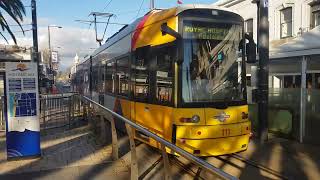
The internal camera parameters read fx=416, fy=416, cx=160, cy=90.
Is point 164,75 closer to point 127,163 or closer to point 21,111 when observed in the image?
point 127,163

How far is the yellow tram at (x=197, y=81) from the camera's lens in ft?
26.1

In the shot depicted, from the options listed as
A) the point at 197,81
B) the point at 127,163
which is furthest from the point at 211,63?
the point at 127,163

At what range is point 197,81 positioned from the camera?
8141 millimetres

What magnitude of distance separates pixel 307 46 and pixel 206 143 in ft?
15.2

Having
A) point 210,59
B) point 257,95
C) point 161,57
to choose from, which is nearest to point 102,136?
point 161,57

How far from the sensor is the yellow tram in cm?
797

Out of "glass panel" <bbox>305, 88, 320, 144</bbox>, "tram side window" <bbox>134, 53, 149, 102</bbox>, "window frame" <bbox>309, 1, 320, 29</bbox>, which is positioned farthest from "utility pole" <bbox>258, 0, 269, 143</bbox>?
"window frame" <bbox>309, 1, 320, 29</bbox>

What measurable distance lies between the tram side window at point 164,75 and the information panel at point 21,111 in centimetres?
256

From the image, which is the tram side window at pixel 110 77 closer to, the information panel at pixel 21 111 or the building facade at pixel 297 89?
the building facade at pixel 297 89

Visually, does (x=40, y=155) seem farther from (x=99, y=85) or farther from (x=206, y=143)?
(x=99, y=85)

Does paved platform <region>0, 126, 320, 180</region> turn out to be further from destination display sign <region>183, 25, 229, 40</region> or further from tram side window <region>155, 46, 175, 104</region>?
destination display sign <region>183, 25, 229, 40</region>

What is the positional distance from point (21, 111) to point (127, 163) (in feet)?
8.02

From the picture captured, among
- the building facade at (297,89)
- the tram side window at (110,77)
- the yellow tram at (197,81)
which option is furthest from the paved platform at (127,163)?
the tram side window at (110,77)

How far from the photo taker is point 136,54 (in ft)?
33.2
